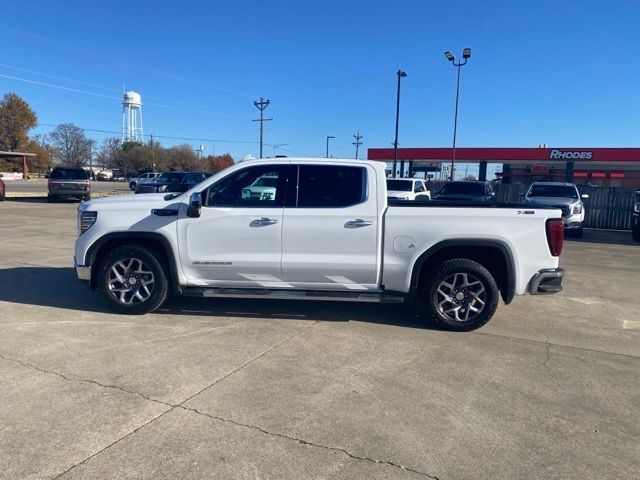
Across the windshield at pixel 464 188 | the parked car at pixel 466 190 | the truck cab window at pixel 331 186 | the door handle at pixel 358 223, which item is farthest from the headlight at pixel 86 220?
the windshield at pixel 464 188

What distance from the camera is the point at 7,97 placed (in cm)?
8238

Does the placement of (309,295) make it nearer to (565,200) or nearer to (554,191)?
(565,200)

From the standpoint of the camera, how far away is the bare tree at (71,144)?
10181cm

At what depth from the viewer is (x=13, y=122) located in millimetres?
82000

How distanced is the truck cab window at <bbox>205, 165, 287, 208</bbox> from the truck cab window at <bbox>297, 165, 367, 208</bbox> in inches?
9.8

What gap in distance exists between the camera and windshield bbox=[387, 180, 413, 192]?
66.9ft

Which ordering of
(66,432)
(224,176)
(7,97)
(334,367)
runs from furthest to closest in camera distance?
(7,97), (224,176), (334,367), (66,432)

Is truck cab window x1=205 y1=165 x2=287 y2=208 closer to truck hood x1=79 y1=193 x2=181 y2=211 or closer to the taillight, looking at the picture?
truck hood x1=79 y1=193 x2=181 y2=211

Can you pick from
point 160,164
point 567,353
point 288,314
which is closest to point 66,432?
point 288,314

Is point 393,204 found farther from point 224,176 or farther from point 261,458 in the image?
point 261,458

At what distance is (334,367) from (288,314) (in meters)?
1.59

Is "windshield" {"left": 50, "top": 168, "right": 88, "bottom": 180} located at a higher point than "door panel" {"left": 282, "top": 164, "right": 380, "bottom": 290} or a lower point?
higher

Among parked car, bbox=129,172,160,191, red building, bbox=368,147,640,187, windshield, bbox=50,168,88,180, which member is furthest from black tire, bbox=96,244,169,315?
red building, bbox=368,147,640,187

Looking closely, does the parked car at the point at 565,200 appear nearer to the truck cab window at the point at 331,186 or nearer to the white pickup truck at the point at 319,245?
the white pickup truck at the point at 319,245
